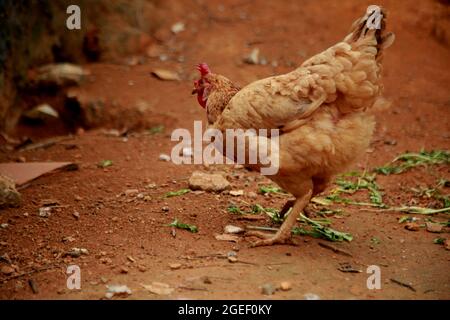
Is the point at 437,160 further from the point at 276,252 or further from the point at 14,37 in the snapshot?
the point at 14,37

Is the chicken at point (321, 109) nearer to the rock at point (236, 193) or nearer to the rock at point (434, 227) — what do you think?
the rock at point (236, 193)

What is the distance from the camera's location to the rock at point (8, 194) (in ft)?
15.0

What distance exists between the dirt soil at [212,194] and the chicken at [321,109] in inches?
24.2

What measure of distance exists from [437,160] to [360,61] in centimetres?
250

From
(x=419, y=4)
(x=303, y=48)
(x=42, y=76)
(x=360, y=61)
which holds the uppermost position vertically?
(x=419, y=4)

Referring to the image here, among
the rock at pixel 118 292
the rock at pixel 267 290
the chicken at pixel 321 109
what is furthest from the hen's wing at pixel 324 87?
the rock at pixel 118 292

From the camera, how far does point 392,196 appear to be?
5.23 meters

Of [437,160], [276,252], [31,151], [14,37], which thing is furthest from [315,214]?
[14,37]

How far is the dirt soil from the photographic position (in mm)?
3512

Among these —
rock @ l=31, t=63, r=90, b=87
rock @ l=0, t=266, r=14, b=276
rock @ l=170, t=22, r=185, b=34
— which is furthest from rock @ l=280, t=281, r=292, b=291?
rock @ l=170, t=22, r=185, b=34

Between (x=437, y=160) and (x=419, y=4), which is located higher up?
(x=419, y=4)

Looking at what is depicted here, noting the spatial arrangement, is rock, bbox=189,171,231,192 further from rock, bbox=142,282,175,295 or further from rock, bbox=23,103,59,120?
rock, bbox=23,103,59,120

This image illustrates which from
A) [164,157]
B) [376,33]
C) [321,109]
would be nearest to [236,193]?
[164,157]

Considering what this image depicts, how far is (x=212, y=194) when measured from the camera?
16.3ft
